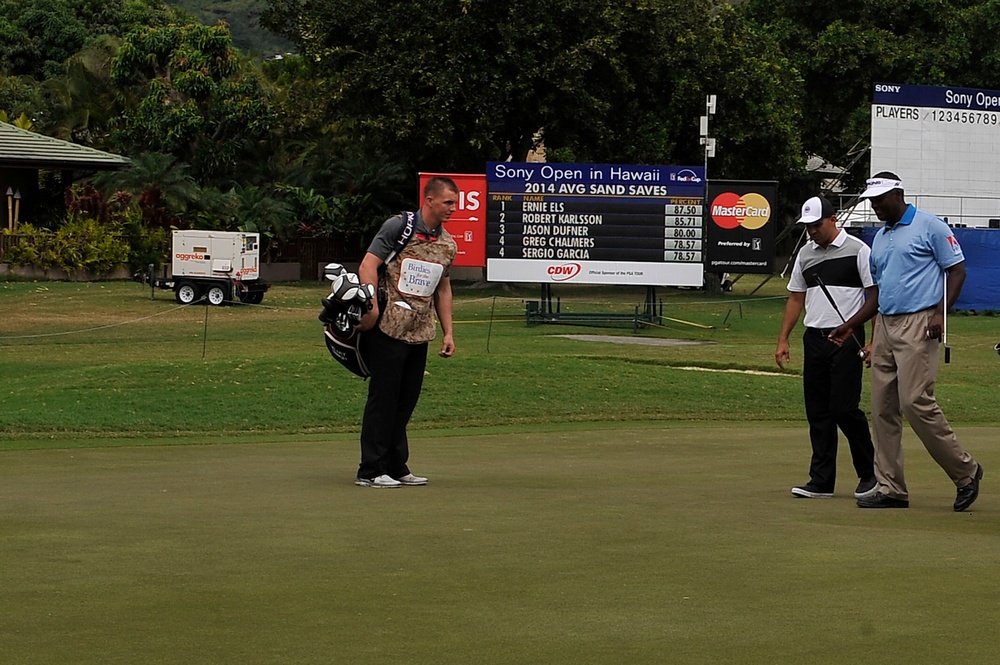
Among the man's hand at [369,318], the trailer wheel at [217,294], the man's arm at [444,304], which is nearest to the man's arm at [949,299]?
the man's arm at [444,304]

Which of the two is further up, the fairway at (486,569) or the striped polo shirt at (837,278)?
the striped polo shirt at (837,278)

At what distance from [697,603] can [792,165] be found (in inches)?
1746

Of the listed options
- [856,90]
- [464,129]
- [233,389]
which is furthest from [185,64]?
[233,389]

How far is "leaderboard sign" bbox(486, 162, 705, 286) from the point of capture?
3012cm

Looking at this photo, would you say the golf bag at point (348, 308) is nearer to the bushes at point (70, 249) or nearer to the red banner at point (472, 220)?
the red banner at point (472, 220)

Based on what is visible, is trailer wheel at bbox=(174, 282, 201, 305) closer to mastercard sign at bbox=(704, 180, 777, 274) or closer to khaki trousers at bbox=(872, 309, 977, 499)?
mastercard sign at bbox=(704, 180, 777, 274)

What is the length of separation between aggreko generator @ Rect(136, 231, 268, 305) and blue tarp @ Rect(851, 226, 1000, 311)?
16329 mm

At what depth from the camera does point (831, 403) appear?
9000 mm

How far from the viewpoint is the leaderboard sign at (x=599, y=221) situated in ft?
98.8

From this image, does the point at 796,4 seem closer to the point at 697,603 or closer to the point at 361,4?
the point at 361,4

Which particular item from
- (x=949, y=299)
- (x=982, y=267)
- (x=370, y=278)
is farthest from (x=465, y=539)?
(x=982, y=267)

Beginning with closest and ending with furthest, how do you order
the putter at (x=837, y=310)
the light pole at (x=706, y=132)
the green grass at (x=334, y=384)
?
the putter at (x=837, y=310)
the green grass at (x=334, y=384)
the light pole at (x=706, y=132)

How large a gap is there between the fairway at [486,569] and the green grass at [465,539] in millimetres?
19

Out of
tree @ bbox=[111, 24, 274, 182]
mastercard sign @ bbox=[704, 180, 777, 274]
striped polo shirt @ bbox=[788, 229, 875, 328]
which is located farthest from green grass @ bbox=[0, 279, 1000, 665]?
tree @ bbox=[111, 24, 274, 182]
